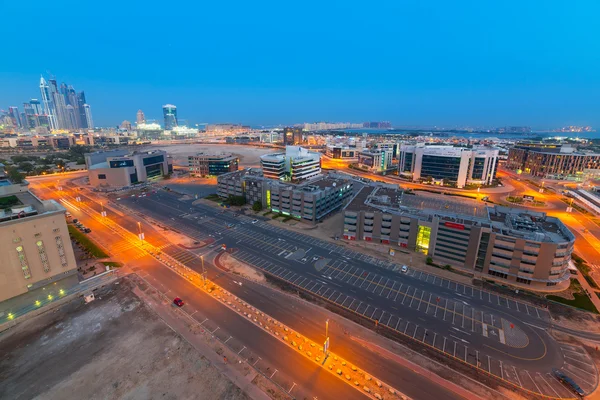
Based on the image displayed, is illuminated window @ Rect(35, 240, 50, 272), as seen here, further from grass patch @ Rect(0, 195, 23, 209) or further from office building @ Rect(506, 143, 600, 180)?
office building @ Rect(506, 143, 600, 180)

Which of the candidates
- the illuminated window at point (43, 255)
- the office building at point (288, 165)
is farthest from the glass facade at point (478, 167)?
the illuminated window at point (43, 255)

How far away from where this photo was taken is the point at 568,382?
3956 centimetres

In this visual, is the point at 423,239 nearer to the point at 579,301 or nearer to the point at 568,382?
the point at 579,301

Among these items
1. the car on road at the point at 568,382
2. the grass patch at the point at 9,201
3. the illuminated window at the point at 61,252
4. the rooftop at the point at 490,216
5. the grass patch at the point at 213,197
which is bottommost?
the car on road at the point at 568,382

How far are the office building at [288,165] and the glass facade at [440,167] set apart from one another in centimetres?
7608

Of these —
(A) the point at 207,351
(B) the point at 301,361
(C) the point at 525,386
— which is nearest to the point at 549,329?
(C) the point at 525,386

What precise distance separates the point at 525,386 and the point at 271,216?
83.3m

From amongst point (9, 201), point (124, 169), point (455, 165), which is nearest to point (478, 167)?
point (455, 165)

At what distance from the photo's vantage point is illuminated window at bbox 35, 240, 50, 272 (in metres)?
57.3

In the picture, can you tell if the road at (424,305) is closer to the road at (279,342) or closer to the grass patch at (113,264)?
the road at (279,342)

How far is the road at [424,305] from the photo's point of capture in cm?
4410

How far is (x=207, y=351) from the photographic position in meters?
45.0

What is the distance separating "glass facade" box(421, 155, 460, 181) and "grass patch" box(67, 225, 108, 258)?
169 metres

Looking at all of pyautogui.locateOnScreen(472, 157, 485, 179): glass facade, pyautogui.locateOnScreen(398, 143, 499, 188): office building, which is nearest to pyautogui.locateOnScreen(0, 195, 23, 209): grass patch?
pyautogui.locateOnScreen(398, 143, 499, 188): office building
